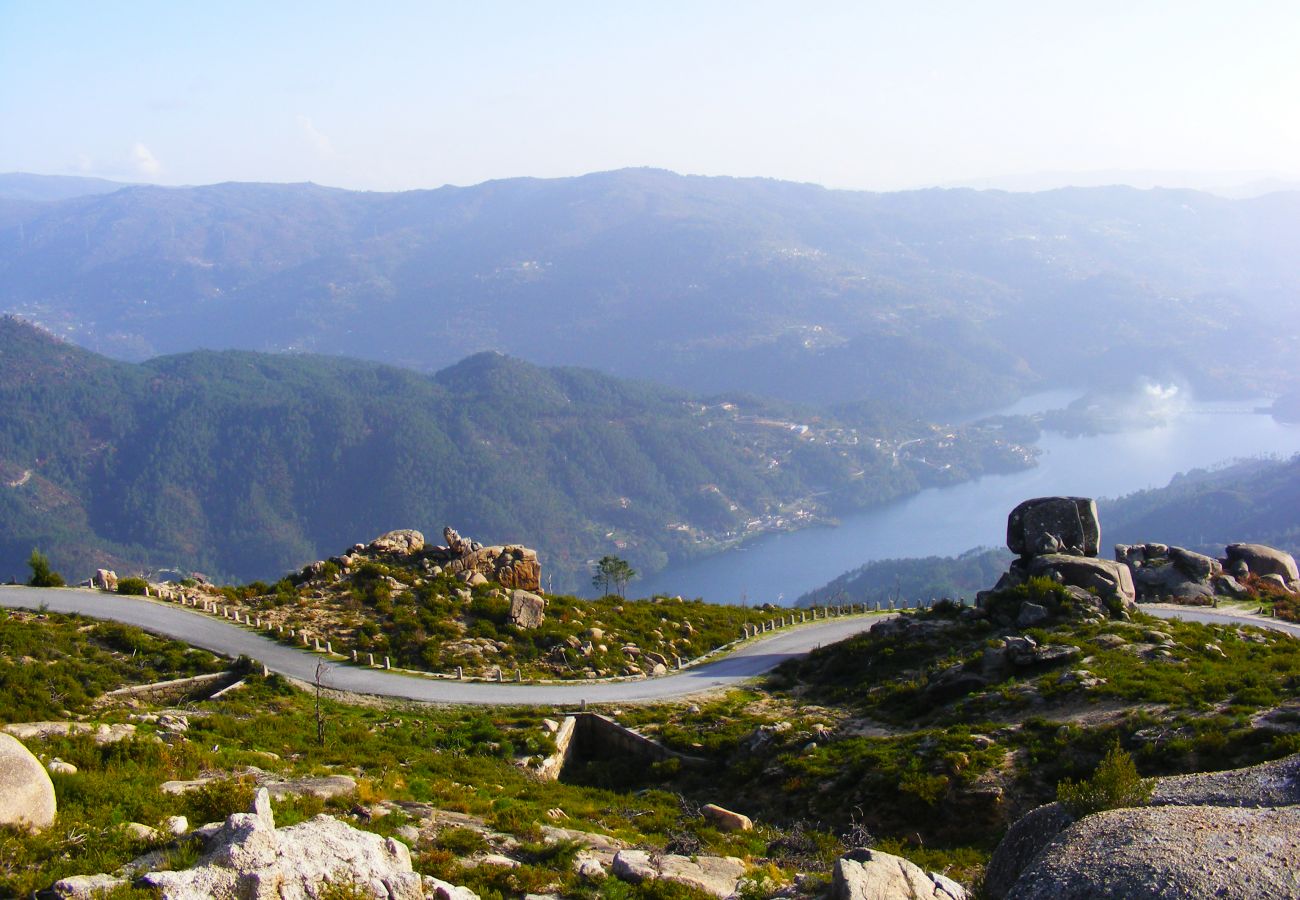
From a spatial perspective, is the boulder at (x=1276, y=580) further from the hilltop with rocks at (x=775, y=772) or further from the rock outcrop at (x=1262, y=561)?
the hilltop with rocks at (x=775, y=772)

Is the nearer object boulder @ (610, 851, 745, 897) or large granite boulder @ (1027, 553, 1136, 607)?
boulder @ (610, 851, 745, 897)

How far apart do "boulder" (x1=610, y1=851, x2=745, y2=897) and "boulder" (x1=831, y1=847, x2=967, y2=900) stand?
2709 mm

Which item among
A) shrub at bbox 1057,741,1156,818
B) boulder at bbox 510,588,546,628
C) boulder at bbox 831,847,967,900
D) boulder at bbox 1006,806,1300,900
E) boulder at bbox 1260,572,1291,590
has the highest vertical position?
boulder at bbox 1006,806,1300,900

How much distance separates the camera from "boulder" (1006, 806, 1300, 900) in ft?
31.3

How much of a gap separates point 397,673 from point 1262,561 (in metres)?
42.5

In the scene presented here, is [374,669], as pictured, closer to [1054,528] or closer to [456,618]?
[456,618]

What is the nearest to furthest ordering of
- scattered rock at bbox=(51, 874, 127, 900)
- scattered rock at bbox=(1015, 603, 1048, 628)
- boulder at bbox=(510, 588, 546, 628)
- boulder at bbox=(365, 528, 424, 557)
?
scattered rock at bbox=(51, 874, 127, 900)
scattered rock at bbox=(1015, 603, 1048, 628)
boulder at bbox=(510, 588, 546, 628)
boulder at bbox=(365, 528, 424, 557)

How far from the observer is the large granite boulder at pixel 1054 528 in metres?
38.5

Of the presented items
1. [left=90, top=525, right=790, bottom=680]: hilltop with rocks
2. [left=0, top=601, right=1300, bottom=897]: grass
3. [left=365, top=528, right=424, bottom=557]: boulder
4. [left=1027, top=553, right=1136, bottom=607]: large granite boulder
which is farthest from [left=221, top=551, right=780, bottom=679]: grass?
[left=1027, top=553, right=1136, bottom=607]: large granite boulder

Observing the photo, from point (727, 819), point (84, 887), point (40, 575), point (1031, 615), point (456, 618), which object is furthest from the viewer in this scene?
point (40, 575)

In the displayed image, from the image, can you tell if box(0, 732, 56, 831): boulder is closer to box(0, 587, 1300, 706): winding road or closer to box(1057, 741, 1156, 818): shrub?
box(1057, 741, 1156, 818): shrub

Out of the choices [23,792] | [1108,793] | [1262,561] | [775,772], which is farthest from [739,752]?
[1262,561]

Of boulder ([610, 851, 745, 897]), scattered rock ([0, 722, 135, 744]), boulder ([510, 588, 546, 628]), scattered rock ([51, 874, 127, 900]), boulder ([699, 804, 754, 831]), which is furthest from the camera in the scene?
boulder ([510, 588, 546, 628])

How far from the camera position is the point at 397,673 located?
34531 mm
